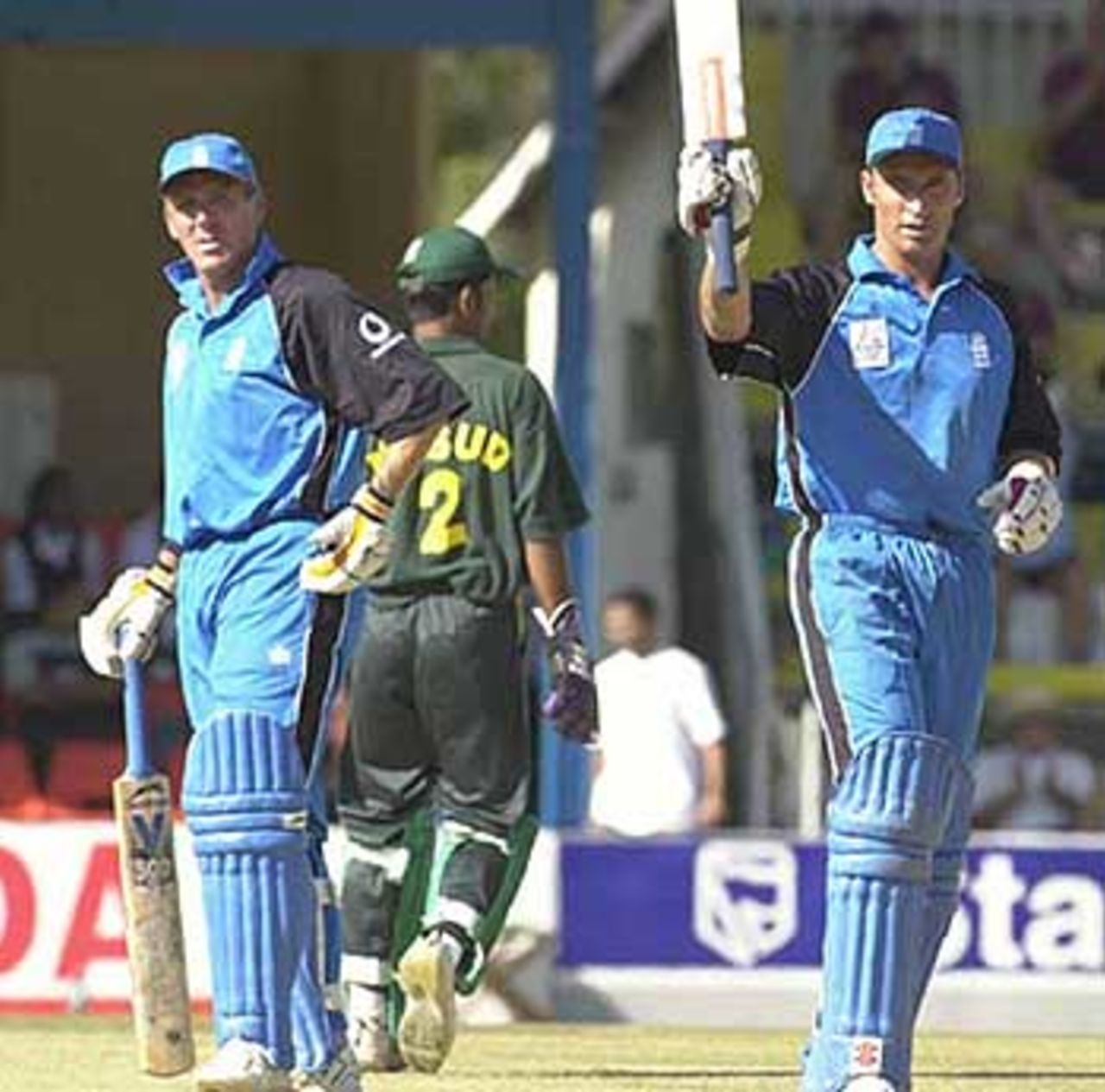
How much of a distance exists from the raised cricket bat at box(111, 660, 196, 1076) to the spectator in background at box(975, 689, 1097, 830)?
912 cm

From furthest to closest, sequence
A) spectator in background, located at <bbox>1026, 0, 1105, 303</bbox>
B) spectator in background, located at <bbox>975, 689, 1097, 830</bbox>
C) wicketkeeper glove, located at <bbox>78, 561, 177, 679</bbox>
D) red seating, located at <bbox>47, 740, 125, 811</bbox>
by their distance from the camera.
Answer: spectator in background, located at <bbox>1026, 0, 1105, 303</bbox>
spectator in background, located at <bbox>975, 689, 1097, 830</bbox>
red seating, located at <bbox>47, 740, 125, 811</bbox>
wicketkeeper glove, located at <bbox>78, 561, 177, 679</bbox>

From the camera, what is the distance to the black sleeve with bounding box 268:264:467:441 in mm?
8156

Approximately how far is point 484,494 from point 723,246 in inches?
101

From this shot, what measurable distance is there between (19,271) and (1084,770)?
19.4 feet

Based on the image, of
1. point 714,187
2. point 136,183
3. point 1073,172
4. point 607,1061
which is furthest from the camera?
point 136,183

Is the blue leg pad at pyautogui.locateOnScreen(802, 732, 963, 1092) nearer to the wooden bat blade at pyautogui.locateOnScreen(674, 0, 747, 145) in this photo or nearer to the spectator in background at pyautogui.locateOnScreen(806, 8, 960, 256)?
the wooden bat blade at pyautogui.locateOnScreen(674, 0, 747, 145)

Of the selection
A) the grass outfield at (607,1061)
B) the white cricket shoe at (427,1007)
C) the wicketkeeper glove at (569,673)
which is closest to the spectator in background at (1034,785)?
the grass outfield at (607,1061)

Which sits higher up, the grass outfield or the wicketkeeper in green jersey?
the wicketkeeper in green jersey

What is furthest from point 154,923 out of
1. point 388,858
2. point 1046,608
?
point 1046,608

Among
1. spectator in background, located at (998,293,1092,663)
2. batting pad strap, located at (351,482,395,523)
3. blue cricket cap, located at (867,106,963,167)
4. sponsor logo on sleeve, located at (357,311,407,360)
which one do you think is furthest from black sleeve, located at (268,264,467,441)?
spectator in background, located at (998,293,1092,663)

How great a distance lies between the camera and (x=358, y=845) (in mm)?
10438

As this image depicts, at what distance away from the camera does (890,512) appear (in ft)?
26.7

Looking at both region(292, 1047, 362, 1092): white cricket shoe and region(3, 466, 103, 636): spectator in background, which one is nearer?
region(292, 1047, 362, 1092): white cricket shoe

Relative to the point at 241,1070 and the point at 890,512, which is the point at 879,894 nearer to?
the point at 890,512
